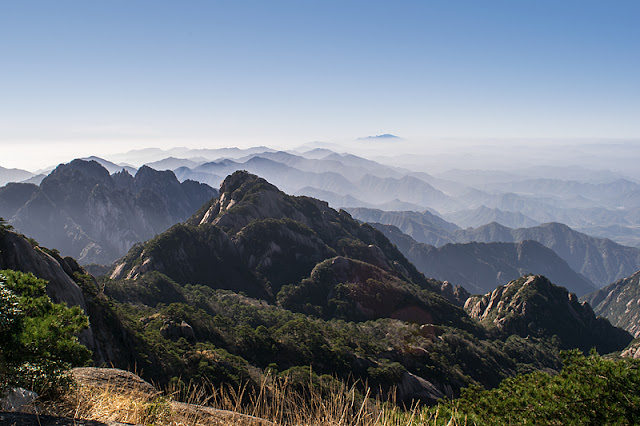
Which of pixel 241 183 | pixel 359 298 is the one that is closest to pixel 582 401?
pixel 359 298

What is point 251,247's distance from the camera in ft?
384

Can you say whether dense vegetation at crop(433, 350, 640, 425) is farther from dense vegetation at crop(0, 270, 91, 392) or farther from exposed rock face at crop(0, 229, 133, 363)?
exposed rock face at crop(0, 229, 133, 363)

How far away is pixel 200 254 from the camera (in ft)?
360

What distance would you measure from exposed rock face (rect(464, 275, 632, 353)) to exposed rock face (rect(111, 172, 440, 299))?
82.9ft

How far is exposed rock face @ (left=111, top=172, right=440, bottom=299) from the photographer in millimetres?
104812

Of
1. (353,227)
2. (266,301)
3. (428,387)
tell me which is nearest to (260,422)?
(428,387)

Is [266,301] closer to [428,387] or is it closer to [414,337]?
[414,337]

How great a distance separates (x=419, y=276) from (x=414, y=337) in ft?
243

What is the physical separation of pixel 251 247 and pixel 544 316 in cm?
9762

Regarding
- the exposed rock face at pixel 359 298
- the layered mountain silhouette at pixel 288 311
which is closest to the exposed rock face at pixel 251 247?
the layered mountain silhouette at pixel 288 311

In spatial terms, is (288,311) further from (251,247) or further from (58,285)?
(58,285)

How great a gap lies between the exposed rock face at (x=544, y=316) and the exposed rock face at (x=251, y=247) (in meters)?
25.3

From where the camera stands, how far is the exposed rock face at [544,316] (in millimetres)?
114688

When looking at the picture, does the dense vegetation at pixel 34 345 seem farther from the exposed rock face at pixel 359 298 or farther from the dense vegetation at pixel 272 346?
the exposed rock face at pixel 359 298
